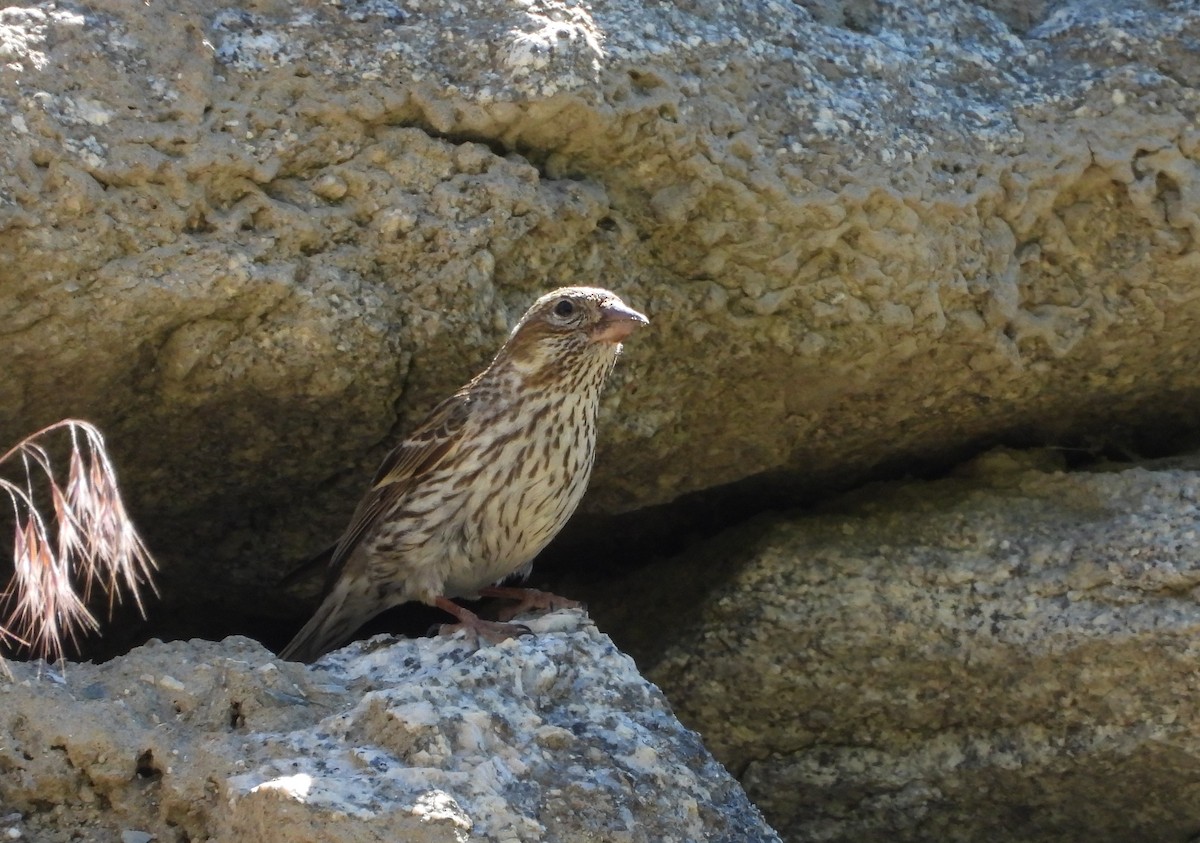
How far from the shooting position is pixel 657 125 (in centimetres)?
493

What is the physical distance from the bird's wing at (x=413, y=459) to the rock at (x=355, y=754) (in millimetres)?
1042

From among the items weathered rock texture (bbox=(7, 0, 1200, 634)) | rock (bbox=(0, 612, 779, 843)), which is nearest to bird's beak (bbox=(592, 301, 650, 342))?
weathered rock texture (bbox=(7, 0, 1200, 634))

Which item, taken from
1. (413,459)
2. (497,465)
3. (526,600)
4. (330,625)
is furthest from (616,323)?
(330,625)

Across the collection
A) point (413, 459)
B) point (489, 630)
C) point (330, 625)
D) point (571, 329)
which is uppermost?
point (571, 329)

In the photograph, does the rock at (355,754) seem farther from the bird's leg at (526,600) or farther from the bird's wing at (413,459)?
the bird's wing at (413,459)

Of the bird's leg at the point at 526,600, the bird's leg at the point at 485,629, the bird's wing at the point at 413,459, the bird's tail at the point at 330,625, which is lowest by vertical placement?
the bird's tail at the point at 330,625

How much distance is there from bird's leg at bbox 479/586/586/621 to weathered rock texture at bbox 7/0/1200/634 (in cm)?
65

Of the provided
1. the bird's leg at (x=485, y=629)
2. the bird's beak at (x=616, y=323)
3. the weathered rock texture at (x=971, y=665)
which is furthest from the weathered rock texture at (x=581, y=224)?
the bird's leg at (x=485, y=629)

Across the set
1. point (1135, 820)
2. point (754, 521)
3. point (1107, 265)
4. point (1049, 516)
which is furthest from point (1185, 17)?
point (1135, 820)

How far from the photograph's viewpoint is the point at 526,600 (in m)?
5.06

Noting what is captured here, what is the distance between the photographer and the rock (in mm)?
3459

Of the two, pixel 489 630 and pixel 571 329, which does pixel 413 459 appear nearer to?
pixel 571 329

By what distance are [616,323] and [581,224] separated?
0.37m

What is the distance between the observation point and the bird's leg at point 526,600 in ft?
16.3
